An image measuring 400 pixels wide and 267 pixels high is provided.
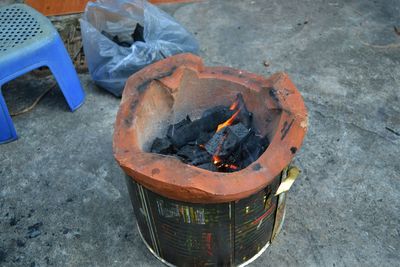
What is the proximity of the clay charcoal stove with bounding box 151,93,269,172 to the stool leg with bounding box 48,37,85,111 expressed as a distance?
45.8 inches

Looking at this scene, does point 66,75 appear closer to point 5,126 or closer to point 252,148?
point 5,126

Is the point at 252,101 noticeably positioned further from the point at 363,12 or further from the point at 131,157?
the point at 363,12

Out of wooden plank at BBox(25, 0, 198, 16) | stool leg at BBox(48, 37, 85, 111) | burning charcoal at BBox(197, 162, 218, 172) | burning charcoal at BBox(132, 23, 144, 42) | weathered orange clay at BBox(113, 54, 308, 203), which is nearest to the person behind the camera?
weathered orange clay at BBox(113, 54, 308, 203)

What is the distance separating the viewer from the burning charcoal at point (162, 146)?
2.30 m

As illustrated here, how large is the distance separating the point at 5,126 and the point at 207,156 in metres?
1.65

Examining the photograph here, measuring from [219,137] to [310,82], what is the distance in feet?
4.98

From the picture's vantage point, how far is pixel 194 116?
2.53 metres

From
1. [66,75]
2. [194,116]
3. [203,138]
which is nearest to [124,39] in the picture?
[66,75]

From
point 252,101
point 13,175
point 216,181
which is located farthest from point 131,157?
point 13,175

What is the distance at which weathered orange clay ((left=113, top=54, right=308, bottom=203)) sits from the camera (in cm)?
180

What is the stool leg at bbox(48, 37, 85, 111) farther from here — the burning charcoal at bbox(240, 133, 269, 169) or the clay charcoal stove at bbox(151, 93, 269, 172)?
the burning charcoal at bbox(240, 133, 269, 169)

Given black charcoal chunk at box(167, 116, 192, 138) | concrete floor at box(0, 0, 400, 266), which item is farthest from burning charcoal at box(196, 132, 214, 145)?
concrete floor at box(0, 0, 400, 266)

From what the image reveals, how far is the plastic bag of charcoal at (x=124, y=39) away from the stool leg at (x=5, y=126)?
2.43 ft

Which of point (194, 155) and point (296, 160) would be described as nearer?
point (194, 155)
